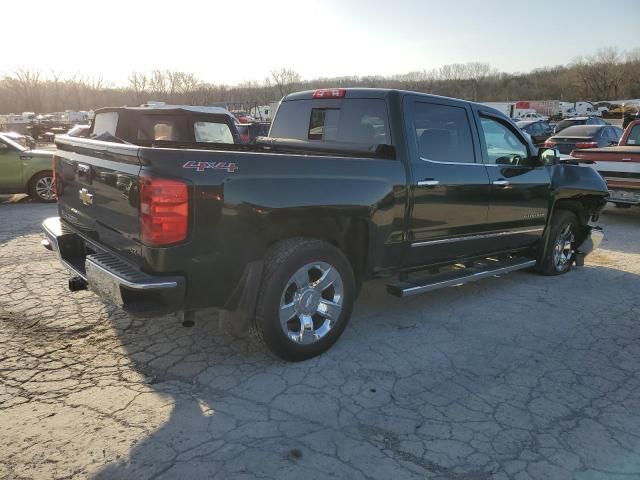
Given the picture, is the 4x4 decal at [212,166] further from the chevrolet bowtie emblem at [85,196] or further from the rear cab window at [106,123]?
the rear cab window at [106,123]

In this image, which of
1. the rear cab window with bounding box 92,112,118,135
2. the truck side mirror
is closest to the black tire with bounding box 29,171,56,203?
the rear cab window with bounding box 92,112,118,135

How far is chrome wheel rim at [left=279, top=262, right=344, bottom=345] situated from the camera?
11.8 ft

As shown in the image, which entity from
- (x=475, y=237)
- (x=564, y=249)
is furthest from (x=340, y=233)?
(x=564, y=249)

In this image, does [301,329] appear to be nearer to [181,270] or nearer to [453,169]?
[181,270]

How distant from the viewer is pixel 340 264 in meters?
3.80

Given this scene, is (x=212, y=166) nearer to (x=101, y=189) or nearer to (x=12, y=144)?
(x=101, y=189)

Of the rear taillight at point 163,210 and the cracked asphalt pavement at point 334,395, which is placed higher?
the rear taillight at point 163,210

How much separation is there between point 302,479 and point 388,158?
2.51m

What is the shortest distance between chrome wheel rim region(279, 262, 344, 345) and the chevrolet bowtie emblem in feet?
5.09

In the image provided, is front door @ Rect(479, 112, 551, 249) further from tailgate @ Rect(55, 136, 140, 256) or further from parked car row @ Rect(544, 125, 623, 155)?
parked car row @ Rect(544, 125, 623, 155)

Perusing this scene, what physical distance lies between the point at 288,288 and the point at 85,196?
64.6 inches

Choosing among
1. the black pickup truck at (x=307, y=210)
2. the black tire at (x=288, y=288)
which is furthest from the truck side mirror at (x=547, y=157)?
the black tire at (x=288, y=288)

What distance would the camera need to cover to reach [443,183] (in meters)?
4.38

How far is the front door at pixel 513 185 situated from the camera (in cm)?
502
